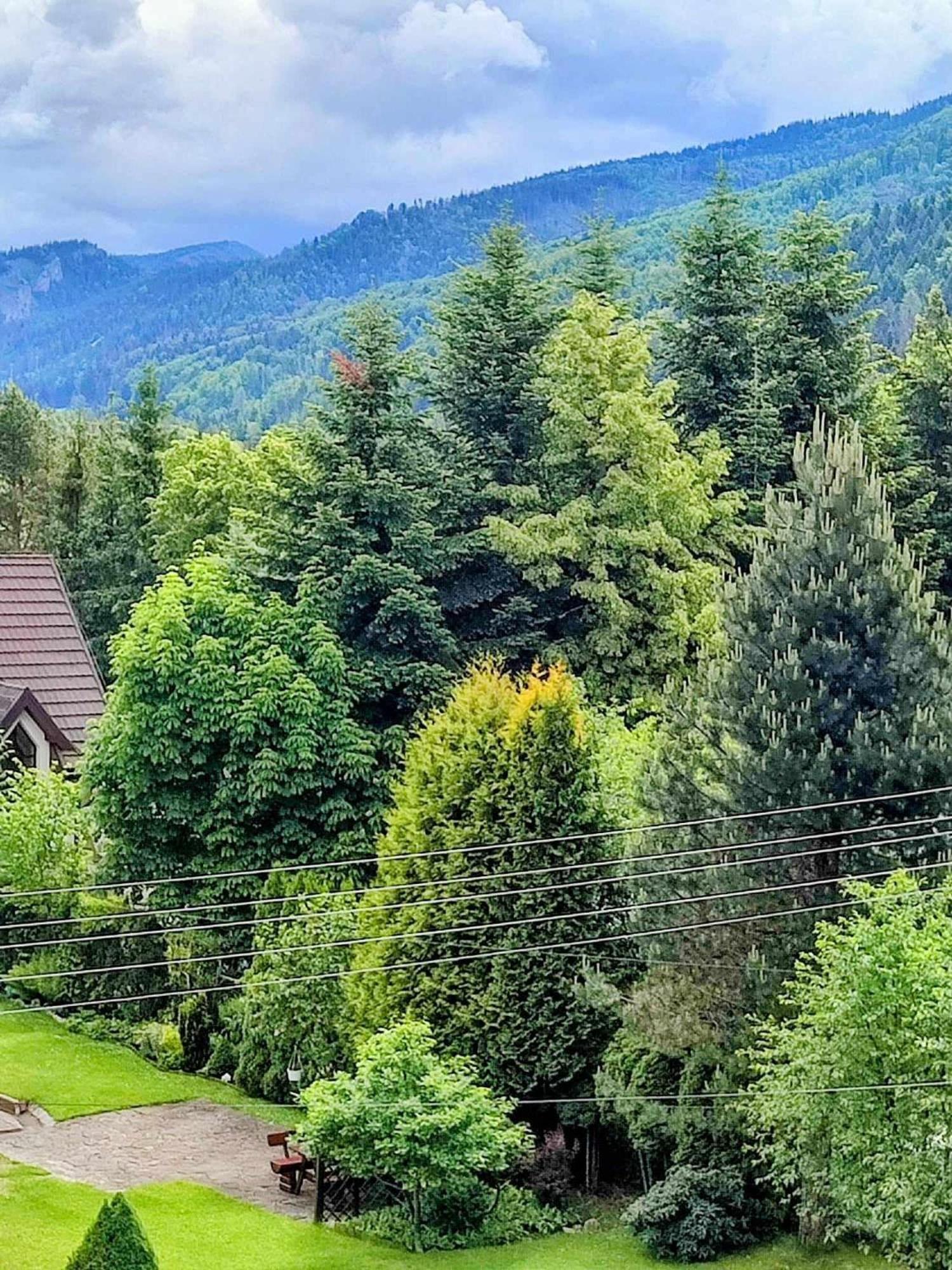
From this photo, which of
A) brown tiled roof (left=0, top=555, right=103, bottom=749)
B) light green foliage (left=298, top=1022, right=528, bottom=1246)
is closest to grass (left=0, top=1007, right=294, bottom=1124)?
light green foliage (left=298, top=1022, right=528, bottom=1246)

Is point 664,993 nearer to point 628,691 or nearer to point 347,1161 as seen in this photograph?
point 347,1161

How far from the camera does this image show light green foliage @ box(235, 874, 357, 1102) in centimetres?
2356

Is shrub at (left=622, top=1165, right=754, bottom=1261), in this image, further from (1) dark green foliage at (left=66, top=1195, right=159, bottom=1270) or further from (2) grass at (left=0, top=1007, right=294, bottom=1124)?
(1) dark green foliage at (left=66, top=1195, right=159, bottom=1270)

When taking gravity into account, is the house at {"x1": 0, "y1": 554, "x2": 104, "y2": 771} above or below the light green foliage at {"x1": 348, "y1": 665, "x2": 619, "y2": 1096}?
above

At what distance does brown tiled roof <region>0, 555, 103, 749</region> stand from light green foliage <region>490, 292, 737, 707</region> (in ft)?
34.9

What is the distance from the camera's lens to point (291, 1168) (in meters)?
20.9

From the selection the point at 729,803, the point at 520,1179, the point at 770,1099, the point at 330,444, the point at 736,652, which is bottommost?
the point at 520,1179

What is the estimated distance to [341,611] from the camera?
28.1m

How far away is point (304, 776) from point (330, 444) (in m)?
6.13

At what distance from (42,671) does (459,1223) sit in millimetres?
19145

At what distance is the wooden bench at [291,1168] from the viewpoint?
68.7 feet

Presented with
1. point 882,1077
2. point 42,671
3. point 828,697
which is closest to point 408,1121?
point 882,1077

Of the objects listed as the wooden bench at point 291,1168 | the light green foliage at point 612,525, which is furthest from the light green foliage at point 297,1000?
the light green foliage at point 612,525

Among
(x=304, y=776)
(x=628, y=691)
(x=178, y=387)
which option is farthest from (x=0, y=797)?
(x=178, y=387)
